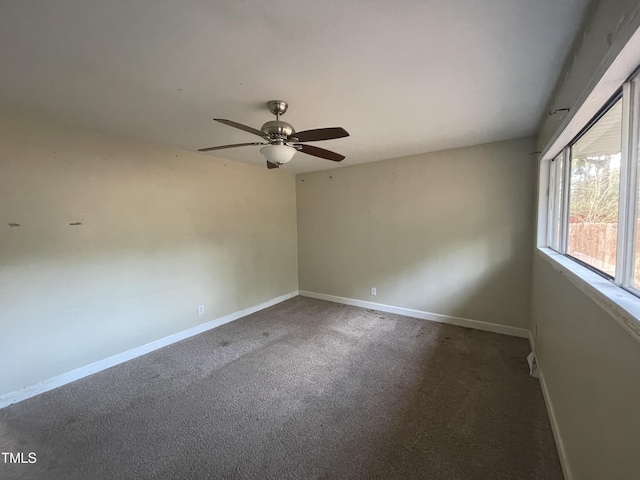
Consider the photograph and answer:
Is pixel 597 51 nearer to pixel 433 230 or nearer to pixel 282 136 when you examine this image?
pixel 282 136

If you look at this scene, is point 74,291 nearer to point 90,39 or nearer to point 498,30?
point 90,39

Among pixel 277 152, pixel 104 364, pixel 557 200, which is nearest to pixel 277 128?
pixel 277 152

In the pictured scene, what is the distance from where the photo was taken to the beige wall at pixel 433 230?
3043 millimetres

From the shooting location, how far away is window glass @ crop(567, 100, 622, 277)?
124cm

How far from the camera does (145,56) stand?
1404mm

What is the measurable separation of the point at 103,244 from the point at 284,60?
7.93 ft

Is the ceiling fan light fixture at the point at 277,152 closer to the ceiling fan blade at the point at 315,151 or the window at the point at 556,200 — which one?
the ceiling fan blade at the point at 315,151

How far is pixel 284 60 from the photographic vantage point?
1.46 m

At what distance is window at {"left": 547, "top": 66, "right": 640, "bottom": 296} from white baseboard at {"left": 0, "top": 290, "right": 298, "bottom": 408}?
370 cm

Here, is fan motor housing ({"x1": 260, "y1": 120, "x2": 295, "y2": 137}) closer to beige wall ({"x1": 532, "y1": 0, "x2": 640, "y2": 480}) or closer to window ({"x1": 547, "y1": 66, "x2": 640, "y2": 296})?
beige wall ({"x1": 532, "y1": 0, "x2": 640, "y2": 480})

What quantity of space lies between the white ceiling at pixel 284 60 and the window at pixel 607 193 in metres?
0.43

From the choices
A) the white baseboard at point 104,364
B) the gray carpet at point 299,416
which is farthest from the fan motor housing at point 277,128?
the white baseboard at point 104,364

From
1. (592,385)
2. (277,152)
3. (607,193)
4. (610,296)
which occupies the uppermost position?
(277,152)

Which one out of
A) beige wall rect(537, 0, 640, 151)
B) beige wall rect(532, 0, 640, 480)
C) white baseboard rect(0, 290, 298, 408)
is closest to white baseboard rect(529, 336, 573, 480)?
beige wall rect(532, 0, 640, 480)
